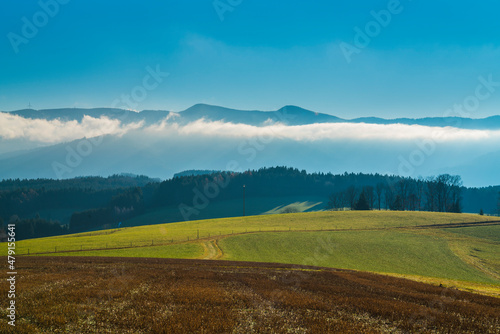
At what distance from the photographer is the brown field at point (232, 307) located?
56.2 ft

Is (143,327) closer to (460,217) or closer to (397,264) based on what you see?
(397,264)

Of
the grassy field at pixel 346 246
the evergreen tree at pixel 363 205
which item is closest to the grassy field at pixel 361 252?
the grassy field at pixel 346 246

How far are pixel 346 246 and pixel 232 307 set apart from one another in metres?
55.8

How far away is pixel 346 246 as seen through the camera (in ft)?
235

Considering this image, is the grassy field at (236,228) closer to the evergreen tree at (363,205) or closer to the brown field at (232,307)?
the evergreen tree at (363,205)

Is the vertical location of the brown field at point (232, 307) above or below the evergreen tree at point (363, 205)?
above

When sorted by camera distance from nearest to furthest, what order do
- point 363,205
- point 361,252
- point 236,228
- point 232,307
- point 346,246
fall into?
point 232,307, point 361,252, point 346,246, point 236,228, point 363,205

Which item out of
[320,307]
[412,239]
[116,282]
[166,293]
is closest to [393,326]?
[320,307]

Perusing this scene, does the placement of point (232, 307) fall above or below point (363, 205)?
above

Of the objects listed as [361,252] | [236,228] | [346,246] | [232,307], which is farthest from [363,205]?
[232,307]

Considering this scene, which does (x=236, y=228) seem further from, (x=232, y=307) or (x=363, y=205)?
(x=232, y=307)

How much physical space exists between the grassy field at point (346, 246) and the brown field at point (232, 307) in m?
24.9

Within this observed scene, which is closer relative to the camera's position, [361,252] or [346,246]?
[361,252]

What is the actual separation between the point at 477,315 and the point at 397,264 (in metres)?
41.5
